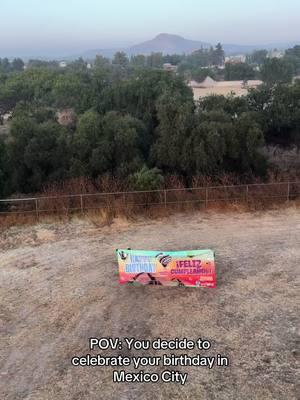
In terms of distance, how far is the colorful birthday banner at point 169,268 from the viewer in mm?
10453

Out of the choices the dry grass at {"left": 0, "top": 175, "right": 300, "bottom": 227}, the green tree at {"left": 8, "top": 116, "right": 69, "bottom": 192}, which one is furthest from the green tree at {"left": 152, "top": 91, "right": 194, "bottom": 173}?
the green tree at {"left": 8, "top": 116, "right": 69, "bottom": 192}

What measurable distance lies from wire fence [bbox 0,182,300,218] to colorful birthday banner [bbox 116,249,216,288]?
4642mm

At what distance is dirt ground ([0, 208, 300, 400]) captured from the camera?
7602 millimetres

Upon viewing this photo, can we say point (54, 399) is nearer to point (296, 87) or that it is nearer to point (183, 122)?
point (183, 122)

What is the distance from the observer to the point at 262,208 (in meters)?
15.4

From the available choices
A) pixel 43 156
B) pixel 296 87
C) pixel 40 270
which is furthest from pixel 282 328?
pixel 296 87

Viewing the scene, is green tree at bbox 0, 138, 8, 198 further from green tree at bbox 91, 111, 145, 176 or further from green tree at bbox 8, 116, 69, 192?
green tree at bbox 91, 111, 145, 176

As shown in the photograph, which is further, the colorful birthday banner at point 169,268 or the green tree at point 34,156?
the green tree at point 34,156

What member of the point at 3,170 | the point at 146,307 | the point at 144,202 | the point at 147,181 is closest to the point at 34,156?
the point at 3,170

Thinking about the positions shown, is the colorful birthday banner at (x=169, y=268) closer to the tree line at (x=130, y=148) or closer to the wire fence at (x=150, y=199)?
the wire fence at (x=150, y=199)

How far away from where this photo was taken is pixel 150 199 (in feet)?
51.8

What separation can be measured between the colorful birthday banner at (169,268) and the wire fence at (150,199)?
15.2 feet

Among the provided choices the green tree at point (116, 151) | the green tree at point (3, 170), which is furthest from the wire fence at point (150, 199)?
the green tree at point (116, 151)

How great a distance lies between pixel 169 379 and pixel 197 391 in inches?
21.6
